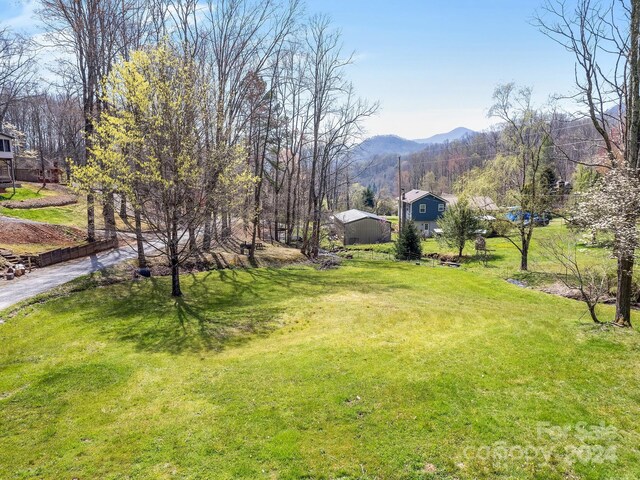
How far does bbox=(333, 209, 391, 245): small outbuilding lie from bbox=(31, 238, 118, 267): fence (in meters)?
26.1

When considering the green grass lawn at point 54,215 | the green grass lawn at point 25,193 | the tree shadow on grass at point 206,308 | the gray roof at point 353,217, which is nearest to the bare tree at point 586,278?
the tree shadow on grass at point 206,308

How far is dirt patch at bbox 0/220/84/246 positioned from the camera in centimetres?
1892

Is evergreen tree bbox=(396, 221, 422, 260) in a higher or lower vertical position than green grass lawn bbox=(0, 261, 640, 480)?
higher

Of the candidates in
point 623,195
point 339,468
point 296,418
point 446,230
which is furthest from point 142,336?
point 446,230

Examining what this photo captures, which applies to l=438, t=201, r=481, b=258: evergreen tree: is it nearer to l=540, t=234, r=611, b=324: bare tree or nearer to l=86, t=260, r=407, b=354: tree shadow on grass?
l=540, t=234, r=611, b=324: bare tree

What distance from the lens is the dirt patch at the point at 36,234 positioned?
745 inches

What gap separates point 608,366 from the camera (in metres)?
7.98

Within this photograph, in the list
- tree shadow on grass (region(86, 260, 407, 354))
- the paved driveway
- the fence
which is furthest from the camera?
the fence

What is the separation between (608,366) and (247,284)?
1321cm

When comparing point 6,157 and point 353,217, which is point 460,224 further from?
point 6,157

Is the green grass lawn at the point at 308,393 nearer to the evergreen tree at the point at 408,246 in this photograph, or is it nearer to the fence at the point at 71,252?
the fence at the point at 71,252

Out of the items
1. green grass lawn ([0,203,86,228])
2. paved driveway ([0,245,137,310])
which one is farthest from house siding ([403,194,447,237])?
paved driveway ([0,245,137,310])

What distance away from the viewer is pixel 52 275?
14984 millimetres

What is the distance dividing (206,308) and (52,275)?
7238 millimetres
